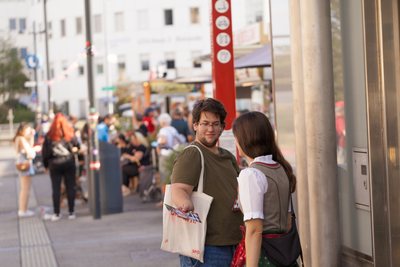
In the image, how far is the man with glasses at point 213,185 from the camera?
5.48 meters

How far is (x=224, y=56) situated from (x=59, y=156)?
261 inches

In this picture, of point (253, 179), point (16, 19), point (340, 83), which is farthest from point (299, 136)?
point (16, 19)

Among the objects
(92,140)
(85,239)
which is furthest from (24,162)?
(85,239)

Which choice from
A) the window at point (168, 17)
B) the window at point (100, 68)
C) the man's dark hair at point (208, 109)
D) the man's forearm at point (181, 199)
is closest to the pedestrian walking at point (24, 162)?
the man's dark hair at point (208, 109)

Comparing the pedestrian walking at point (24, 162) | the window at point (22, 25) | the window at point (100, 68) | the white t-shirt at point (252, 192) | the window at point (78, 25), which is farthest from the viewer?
the window at point (22, 25)

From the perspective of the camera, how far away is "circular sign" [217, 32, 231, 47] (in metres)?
8.49

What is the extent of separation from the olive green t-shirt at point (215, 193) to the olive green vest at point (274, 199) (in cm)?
63

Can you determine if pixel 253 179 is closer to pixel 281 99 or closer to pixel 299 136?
pixel 299 136

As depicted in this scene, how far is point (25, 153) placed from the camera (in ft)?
52.6

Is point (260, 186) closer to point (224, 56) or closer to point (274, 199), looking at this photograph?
point (274, 199)

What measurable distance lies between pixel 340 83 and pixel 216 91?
1.24 m

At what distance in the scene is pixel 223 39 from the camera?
8508mm

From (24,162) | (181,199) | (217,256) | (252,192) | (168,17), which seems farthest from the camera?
(168,17)

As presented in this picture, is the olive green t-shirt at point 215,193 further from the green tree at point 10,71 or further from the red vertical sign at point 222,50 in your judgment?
the green tree at point 10,71
